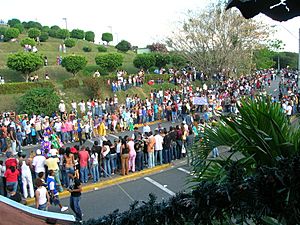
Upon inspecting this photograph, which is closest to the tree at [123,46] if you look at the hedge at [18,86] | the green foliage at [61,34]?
the green foliage at [61,34]

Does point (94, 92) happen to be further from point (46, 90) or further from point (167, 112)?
point (167, 112)

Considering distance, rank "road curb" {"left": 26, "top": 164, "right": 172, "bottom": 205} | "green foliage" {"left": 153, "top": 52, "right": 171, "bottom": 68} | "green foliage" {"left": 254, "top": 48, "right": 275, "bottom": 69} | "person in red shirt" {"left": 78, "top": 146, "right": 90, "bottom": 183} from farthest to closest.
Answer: "green foliage" {"left": 254, "top": 48, "right": 275, "bottom": 69} → "green foliage" {"left": 153, "top": 52, "right": 171, "bottom": 68} → "person in red shirt" {"left": 78, "top": 146, "right": 90, "bottom": 183} → "road curb" {"left": 26, "top": 164, "right": 172, "bottom": 205}

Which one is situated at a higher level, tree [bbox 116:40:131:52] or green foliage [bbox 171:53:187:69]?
tree [bbox 116:40:131:52]

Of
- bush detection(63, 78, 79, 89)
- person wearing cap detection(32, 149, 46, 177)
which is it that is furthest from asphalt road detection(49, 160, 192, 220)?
bush detection(63, 78, 79, 89)

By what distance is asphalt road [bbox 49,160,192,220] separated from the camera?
9.89 metres

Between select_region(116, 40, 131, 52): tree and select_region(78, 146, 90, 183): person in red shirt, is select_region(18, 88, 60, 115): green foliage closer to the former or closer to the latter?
select_region(78, 146, 90, 183): person in red shirt

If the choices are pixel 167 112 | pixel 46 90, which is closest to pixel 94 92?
pixel 46 90

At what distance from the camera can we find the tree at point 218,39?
31.5m

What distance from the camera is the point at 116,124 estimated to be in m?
20.5

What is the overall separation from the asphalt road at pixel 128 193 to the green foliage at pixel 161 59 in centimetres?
2730

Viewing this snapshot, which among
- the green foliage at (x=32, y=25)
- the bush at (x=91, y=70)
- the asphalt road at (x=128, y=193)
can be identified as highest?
the green foliage at (x=32, y=25)

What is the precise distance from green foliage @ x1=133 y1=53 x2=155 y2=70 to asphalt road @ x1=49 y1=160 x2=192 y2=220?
26236mm

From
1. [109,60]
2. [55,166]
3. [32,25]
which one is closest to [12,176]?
[55,166]

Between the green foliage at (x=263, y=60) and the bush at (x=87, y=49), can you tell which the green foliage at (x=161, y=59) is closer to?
the green foliage at (x=263, y=60)
